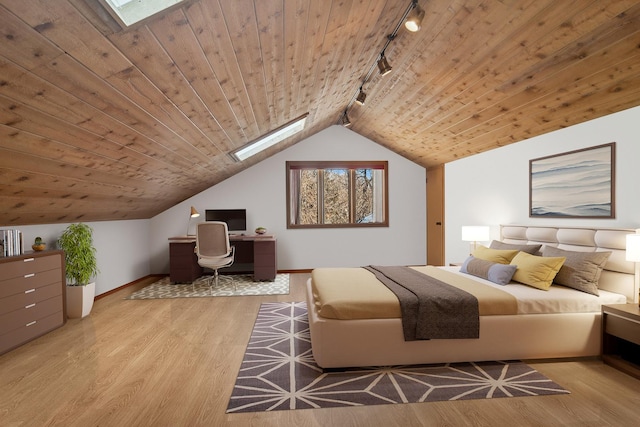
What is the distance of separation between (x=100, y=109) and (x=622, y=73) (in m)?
3.61

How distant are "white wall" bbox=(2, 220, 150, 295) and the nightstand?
17.2 ft

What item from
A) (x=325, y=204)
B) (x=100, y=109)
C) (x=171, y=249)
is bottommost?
(x=171, y=249)

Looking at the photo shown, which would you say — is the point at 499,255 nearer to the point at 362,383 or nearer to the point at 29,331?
the point at 362,383

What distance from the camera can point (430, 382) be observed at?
2338 mm

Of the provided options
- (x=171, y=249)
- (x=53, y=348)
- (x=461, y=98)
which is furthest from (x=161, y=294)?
(x=461, y=98)

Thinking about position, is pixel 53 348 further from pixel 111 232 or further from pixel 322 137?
pixel 322 137

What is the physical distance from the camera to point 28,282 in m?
3.09

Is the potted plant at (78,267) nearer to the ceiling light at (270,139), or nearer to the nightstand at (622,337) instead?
the ceiling light at (270,139)

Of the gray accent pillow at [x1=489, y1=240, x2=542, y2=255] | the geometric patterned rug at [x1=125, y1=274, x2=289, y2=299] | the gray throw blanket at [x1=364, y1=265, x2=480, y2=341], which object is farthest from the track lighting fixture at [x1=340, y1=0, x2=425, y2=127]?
the geometric patterned rug at [x1=125, y1=274, x2=289, y2=299]

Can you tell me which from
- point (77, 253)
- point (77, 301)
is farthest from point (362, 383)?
point (77, 253)

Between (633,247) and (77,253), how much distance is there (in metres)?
5.04

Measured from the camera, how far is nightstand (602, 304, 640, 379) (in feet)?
7.68

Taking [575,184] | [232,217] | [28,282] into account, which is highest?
[575,184]

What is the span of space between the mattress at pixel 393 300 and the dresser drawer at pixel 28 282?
2.55m
